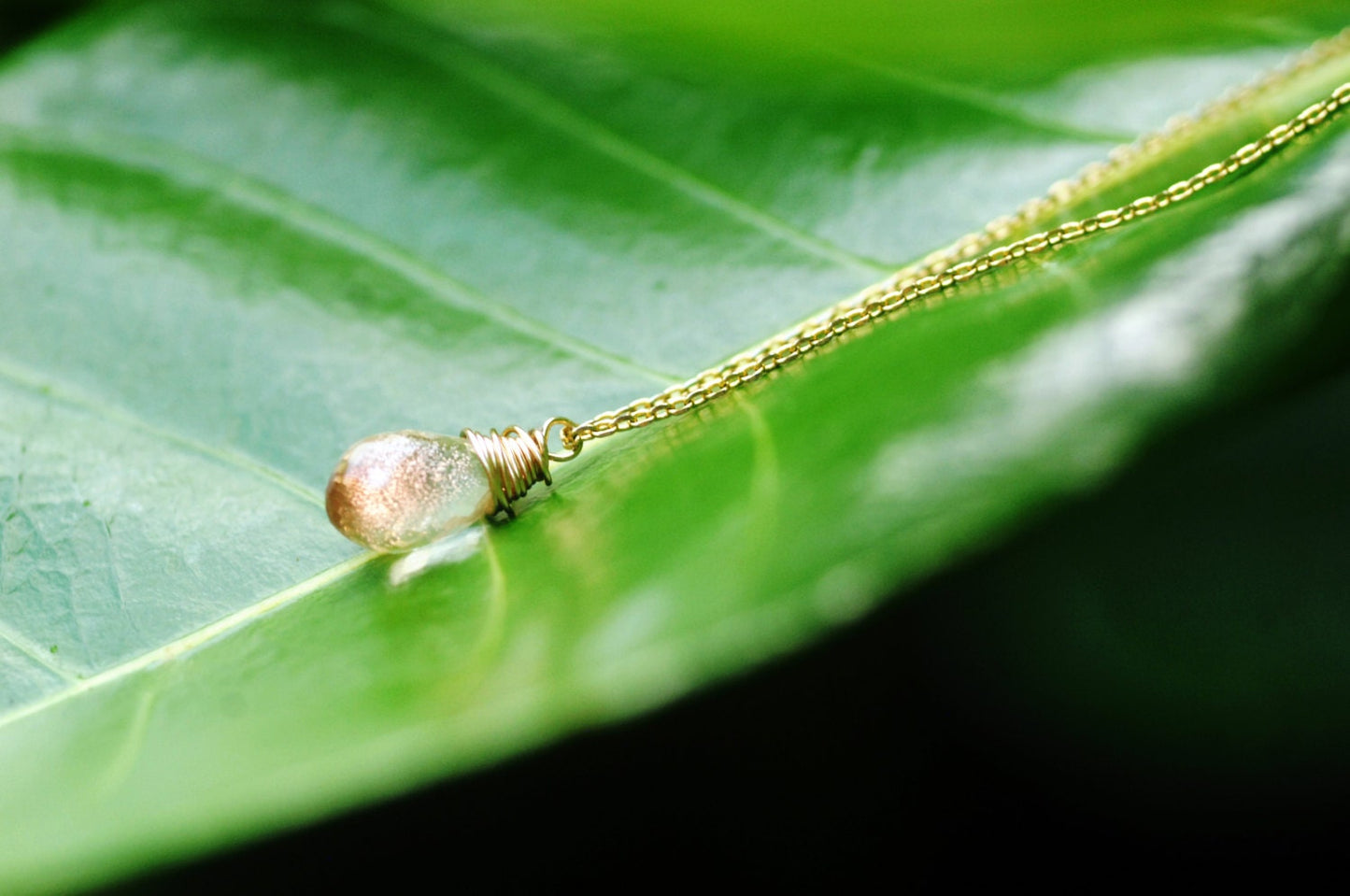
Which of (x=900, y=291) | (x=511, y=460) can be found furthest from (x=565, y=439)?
(x=900, y=291)

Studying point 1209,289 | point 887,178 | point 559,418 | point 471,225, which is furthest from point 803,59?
point 1209,289

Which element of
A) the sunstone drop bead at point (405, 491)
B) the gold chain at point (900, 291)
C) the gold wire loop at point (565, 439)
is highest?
the gold chain at point (900, 291)

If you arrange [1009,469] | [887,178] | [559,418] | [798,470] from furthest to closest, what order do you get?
1. [887,178]
2. [559,418]
3. [798,470]
4. [1009,469]

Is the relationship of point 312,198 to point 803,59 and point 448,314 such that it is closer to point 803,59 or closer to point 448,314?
point 448,314

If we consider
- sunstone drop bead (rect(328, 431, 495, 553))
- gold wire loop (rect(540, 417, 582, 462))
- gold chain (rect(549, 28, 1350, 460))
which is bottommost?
sunstone drop bead (rect(328, 431, 495, 553))

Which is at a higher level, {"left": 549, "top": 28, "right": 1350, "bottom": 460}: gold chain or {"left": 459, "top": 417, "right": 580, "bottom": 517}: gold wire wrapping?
{"left": 549, "top": 28, "right": 1350, "bottom": 460}: gold chain

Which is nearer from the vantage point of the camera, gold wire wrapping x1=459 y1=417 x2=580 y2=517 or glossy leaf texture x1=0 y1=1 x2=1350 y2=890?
glossy leaf texture x1=0 y1=1 x2=1350 y2=890

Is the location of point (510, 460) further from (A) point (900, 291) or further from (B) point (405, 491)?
(A) point (900, 291)
